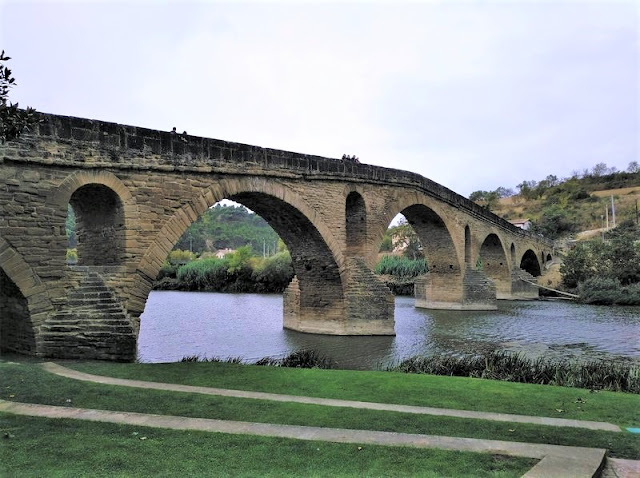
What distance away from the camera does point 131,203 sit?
10836mm

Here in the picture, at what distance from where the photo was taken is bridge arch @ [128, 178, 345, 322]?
36.9ft

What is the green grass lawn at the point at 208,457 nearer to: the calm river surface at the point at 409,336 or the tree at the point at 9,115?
the tree at the point at 9,115

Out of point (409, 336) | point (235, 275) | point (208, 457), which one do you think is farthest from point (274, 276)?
point (208, 457)

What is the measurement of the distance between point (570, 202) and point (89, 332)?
7298 centimetres

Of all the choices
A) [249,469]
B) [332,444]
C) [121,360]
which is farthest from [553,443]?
[121,360]

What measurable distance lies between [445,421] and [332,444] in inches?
59.2

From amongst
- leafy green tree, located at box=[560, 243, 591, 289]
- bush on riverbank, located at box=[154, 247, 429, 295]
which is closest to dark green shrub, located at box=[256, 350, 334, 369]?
bush on riverbank, located at box=[154, 247, 429, 295]

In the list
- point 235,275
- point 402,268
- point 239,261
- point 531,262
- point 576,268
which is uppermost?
point 239,261

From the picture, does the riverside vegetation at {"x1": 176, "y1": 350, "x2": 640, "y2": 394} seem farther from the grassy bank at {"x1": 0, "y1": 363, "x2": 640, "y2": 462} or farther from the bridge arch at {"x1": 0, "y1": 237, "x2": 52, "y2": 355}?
the bridge arch at {"x1": 0, "y1": 237, "x2": 52, "y2": 355}

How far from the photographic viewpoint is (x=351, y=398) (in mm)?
6820

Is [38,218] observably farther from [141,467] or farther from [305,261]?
[305,261]

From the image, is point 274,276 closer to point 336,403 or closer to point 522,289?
point 522,289

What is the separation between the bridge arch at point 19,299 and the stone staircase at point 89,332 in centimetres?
29

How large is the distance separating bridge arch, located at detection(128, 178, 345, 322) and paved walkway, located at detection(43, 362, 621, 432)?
3478 millimetres
